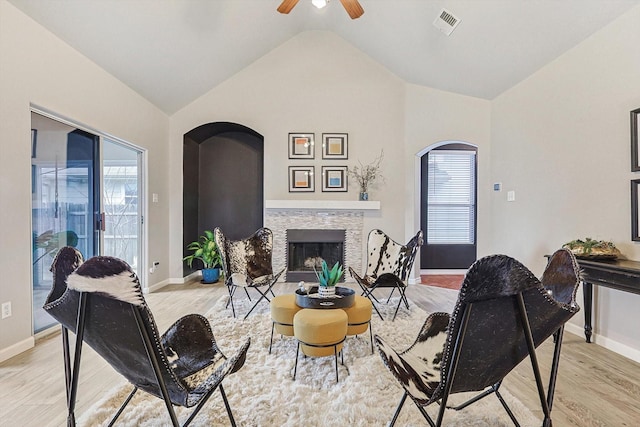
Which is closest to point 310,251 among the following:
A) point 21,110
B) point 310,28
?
point 310,28

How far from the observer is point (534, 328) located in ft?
4.02

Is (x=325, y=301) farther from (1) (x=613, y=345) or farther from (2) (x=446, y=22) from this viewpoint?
(2) (x=446, y=22)

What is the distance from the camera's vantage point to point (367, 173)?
207 inches

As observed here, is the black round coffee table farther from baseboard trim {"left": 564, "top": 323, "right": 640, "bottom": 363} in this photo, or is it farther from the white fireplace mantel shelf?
the white fireplace mantel shelf

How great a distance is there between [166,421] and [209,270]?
11.8 ft

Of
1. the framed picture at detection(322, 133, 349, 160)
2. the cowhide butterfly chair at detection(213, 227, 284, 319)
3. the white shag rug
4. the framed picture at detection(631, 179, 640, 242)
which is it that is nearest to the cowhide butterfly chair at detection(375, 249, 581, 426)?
the white shag rug

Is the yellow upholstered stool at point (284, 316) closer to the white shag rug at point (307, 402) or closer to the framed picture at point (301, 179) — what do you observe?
the white shag rug at point (307, 402)

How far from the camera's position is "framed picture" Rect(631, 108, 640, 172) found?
2533 mm

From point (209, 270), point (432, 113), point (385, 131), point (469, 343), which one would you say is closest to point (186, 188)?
point (209, 270)

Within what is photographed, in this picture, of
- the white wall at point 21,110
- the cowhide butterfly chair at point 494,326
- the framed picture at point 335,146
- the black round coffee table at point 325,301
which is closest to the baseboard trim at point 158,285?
the white wall at point 21,110

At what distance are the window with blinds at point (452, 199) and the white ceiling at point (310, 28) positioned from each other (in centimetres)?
172

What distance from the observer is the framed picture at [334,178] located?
17.4 feet

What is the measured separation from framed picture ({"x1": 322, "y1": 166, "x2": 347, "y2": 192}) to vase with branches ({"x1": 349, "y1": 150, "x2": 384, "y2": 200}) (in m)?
0.14

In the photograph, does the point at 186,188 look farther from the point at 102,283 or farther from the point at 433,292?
the point at 102,283
